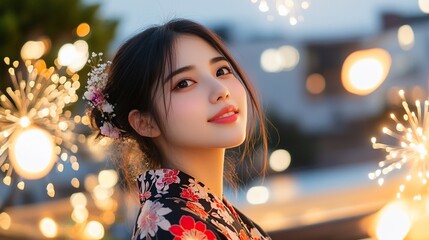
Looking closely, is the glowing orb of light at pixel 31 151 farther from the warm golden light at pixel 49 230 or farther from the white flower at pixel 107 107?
the warm golden light at pixel 49 230

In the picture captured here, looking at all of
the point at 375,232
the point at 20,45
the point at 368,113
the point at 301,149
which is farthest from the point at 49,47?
the point at 368,113

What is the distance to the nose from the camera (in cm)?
152

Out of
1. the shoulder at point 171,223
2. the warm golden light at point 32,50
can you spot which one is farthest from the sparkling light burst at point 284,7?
the warm golden light at point 32,50

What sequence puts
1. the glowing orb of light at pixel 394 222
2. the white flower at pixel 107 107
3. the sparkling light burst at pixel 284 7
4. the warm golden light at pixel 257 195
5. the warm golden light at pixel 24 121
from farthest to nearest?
1. the warm golden light at pixel 257 195
2. the glowing orb of light at pixel 394 222
3. the warm golden light at pixel 24 121
4. the sparkling light burst at pixel 284 7
5. the white flower at pixel 107 107

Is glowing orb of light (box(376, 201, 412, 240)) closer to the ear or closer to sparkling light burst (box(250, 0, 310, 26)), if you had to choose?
sparkling light burst (box(250, 0, 310, 26))

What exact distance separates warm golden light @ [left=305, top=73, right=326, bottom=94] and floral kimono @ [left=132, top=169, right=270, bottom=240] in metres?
20.8

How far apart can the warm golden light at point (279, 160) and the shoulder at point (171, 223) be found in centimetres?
1568

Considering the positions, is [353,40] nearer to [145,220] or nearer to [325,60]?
[325,60]

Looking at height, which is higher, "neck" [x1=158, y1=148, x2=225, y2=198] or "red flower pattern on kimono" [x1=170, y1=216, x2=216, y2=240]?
"neck" [x1=158, y1=148, x2=225, y2=198]

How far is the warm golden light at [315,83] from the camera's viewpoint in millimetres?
22328

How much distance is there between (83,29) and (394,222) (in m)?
3.91

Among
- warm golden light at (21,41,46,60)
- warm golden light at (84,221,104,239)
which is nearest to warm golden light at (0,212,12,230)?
warm golden light at (84,221,104,239)

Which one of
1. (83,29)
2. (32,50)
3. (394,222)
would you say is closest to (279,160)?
(83,29)

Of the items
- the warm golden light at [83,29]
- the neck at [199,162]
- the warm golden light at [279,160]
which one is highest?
the warm golden light at [279,160]
